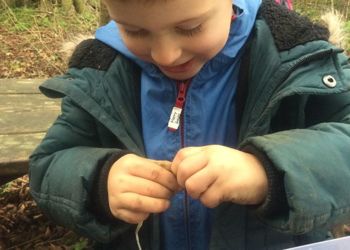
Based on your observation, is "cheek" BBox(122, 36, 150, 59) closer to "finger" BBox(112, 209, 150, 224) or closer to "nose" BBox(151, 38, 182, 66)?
"nose" BBox(151, 38, 182, 66)

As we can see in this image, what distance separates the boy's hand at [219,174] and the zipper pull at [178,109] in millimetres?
288

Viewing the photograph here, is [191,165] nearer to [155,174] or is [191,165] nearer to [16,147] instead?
[155,174]

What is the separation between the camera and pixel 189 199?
1430 millimetres

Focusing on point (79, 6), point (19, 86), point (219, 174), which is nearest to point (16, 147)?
point (19, 86)

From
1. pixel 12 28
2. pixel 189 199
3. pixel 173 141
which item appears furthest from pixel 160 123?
pixel 12 28

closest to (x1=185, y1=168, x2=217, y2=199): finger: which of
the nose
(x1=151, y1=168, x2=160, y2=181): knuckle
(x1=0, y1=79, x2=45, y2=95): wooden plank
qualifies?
(x1=151, y1=168, x2=160, y2=181): knuckle

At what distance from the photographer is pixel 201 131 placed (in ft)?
4.65

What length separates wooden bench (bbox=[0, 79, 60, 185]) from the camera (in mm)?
1810

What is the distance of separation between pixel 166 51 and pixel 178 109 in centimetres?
26

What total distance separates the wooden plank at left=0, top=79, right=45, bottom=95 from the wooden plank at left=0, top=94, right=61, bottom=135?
6 cm

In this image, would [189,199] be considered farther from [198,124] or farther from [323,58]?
[323,58]

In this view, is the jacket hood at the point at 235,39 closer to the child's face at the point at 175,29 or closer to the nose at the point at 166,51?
the child's face at the point at 175,29

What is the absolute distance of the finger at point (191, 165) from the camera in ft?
3.50

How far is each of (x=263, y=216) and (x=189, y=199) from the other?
0.96 ft
